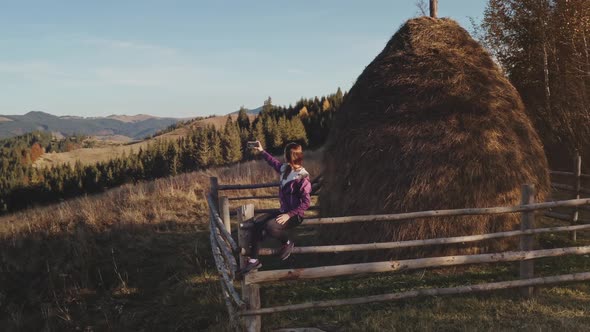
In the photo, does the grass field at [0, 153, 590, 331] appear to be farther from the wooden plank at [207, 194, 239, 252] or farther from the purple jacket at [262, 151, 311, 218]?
the purple jacket at [262, 151, 311, 218]

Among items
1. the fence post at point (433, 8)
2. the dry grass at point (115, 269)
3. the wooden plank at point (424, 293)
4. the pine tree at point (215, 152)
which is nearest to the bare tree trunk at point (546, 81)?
the fence post at point (433, 8)

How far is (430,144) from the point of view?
7.52 m

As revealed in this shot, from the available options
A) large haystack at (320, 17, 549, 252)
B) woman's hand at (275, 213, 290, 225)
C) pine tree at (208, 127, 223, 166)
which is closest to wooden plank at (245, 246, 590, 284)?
woman's hand at (275, 213, 290, 225)

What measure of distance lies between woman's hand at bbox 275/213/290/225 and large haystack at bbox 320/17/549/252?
9.92ft

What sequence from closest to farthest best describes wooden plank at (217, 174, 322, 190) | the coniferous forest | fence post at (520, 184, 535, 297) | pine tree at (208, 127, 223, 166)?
fence post at (520, 184, 535, 297) < wooden plank at (217, 174, 322, 190) < the coniferous forest < pine tree at (208, 127, 223, 166)

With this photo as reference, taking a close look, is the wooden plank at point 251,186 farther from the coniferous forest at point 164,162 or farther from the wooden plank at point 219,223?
the coniferous forest at point 164,162

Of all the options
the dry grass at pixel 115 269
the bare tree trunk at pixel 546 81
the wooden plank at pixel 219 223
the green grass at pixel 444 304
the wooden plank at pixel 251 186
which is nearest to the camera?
the green grass at pixel 444 304

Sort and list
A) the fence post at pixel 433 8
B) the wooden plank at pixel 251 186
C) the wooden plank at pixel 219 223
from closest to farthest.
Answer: the wooden plank at pixel 219 223, the wooden plank at pixel 251 186, the fence post at pixel 433 8

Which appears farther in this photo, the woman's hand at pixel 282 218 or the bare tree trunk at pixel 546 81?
the bare tree trunk at pixel 546 81

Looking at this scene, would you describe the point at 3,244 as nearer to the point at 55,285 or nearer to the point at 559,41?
the point at 55,285

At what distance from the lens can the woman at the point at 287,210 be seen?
4.74 metres

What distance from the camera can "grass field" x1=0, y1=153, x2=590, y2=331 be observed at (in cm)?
538

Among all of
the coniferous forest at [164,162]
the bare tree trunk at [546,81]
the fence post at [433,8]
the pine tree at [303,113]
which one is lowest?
the coniferous forest at [164,162]

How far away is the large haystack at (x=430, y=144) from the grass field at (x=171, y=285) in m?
0.98
